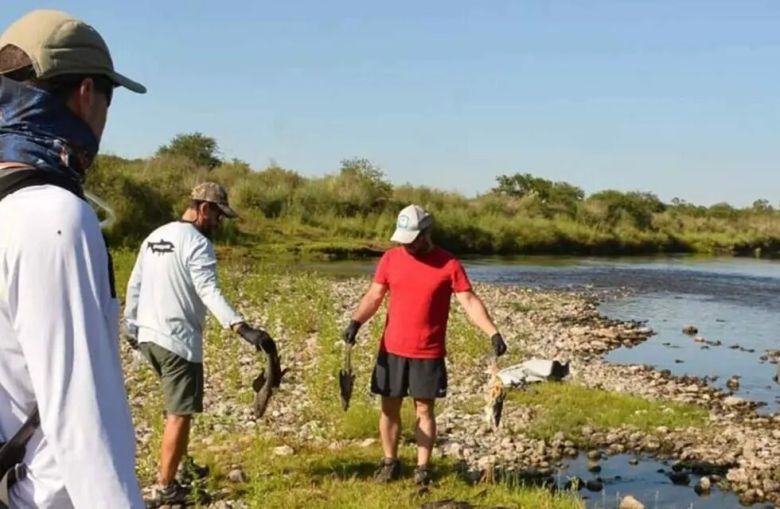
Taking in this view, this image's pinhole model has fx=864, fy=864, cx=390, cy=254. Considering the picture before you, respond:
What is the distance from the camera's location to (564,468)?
8531mm

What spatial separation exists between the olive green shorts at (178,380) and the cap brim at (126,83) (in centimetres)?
399

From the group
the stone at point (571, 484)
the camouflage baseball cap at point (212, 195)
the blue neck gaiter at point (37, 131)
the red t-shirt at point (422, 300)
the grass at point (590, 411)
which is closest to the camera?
the blue neck gaiter at point (37, 131)

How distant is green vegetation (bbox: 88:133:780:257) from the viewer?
32.7 metres

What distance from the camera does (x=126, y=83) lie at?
1921mm

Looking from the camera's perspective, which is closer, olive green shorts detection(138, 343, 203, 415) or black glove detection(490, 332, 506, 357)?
olive green shorts detection(138, 343, 203, 415)

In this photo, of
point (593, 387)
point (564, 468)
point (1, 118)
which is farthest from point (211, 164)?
point (1, 118)

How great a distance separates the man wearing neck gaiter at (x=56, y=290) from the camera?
1585mm

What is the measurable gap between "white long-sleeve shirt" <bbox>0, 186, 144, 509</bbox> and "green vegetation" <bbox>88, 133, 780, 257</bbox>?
26.8 m

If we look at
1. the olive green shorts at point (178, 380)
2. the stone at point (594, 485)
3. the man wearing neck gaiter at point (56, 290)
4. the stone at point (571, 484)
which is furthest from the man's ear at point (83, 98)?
the stone at point (594, 485)

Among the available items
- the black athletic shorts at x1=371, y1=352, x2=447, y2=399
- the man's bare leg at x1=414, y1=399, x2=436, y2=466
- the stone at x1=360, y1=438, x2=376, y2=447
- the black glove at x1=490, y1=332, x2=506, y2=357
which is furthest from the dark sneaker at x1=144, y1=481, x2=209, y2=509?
the black glove at x1=490, y1=332, x2=506, y2=357

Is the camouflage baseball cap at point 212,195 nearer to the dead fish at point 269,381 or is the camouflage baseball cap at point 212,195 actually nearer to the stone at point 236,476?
the dead fish at point 269,381

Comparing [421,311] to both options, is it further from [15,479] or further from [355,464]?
[15,479]

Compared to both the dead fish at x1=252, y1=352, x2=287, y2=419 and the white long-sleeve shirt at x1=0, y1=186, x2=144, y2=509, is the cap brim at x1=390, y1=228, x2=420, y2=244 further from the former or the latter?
the white long-sleeve shirt at x1=0, y1=186, x2=144, y2=509

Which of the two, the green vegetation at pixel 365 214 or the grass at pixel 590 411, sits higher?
the green vegetation at pixel 365 214
